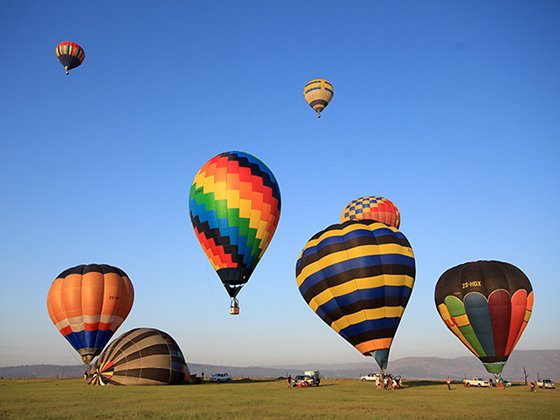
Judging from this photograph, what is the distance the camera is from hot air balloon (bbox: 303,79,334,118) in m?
44.0

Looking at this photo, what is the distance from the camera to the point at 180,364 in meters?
32.3

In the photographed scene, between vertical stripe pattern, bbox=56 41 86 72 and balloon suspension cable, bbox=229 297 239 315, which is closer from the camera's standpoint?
balloon suspension cable, bbox=229 297 239 315

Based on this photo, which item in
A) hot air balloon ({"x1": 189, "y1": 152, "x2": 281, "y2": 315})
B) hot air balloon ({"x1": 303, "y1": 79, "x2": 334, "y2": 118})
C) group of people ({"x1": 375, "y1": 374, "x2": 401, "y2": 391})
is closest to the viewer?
group of people ({"x1": 375, "y1": 374, "x2": 401, "y2": 391})

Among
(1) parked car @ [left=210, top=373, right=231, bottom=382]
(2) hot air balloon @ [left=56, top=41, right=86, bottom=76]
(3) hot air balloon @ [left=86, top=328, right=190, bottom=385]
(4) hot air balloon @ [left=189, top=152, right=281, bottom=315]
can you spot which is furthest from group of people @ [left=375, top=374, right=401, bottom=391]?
(2) hot air balloon @ [left=56, top=41, right=86, bottom=76]

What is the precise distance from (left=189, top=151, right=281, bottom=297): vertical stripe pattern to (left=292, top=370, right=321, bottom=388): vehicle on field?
7.14 m

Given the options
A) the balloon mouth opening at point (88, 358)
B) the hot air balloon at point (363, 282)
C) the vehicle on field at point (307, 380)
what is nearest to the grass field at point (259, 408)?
the hot air balloon at point (363, 282)

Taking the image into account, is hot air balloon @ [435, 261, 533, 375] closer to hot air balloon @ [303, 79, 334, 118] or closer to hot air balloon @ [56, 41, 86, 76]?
hot air balloon @ [303, 79, 334, 118]

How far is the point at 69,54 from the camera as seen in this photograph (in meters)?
45.5

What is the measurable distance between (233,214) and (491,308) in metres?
17.7

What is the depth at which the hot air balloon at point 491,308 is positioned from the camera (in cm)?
3250

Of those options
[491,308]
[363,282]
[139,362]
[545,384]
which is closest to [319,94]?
[363,282]

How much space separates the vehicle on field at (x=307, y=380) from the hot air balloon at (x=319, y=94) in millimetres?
Answer: 21929

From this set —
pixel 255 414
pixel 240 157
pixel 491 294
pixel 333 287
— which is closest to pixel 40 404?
pixel 255 414

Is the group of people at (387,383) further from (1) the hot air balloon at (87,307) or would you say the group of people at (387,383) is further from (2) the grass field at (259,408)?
(1) the hot air balloon at (87,307)
